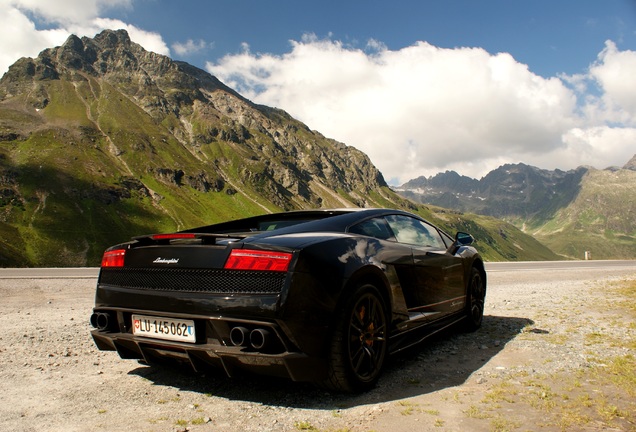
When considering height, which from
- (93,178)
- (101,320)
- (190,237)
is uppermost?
(93,178)

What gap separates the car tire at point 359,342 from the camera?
11.7ft

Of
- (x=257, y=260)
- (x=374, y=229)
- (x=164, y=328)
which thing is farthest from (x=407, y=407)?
(x=164, y=328)

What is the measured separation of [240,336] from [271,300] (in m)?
0.36

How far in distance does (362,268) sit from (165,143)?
188417mm

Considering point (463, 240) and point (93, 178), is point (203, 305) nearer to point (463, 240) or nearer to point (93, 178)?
point (463, 240)

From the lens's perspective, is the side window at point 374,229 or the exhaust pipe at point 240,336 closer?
the exhaust pipe at point 240,336

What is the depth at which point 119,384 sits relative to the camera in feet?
13.6

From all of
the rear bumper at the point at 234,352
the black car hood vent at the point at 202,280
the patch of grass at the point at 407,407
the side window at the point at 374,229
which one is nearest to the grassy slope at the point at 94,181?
the black car hood vent at the point at 202,280

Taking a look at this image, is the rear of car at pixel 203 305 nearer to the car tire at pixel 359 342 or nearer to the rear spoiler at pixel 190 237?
the rear spoiler at pixel 190 237

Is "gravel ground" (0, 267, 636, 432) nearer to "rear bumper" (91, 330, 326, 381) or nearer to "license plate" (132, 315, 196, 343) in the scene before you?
"rear bumper" (91, 330, 326, 381)

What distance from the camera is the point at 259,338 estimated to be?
10.8 ft

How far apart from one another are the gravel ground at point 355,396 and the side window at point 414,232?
137 centimetres

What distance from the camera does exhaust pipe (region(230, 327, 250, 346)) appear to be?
10.8 ft

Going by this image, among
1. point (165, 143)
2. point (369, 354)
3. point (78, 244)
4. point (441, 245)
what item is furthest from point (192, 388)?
point (165, 143)
